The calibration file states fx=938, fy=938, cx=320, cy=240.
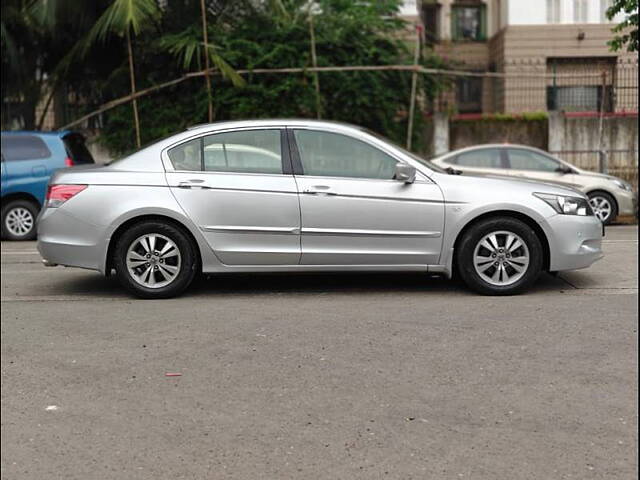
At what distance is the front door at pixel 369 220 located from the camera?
26.5 feet

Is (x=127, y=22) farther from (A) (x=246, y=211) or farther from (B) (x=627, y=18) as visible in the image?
(A) (x=246, y=211)

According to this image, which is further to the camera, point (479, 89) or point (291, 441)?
point (479, 89)

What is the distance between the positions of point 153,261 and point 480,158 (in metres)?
8.40

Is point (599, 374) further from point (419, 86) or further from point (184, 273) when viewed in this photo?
point (419, 86)

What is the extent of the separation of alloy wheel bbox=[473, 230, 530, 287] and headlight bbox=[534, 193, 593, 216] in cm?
43

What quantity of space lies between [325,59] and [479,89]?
1877cm

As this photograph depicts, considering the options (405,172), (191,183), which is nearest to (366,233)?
(405,172)

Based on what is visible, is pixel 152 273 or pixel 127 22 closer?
pixel 152 273

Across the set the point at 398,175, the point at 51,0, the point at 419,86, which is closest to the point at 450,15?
the point at 419,86

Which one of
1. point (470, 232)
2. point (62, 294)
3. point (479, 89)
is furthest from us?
point (479, 89)

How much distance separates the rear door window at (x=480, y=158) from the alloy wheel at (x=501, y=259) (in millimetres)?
7301

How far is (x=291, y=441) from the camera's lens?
177 inches

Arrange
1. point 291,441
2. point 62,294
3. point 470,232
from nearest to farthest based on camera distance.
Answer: point 291,441 → point 470,232 → point 62,294

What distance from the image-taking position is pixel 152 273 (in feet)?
26.6
